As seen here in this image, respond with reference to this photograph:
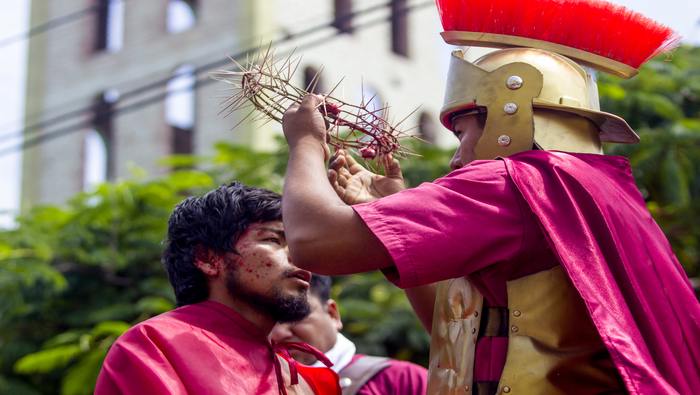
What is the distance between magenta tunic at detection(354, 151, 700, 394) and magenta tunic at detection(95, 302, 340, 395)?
27.9 inches

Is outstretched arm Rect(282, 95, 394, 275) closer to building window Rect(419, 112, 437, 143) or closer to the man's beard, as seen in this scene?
the man's beard

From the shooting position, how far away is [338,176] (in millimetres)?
2838

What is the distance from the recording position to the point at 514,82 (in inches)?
99.3

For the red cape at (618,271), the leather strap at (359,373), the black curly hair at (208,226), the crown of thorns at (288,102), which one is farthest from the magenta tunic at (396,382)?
the red cape at (618,271)

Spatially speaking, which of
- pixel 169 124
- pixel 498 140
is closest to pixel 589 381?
pixel 498 140

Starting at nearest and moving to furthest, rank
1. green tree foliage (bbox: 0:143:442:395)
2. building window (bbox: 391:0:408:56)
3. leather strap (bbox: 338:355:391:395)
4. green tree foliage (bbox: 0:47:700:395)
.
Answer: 1. leather strap (bbox: 338:355:391:395)
2. green tree foliage (bbox: 0:47:700:395)
3. green tree foliage (bbox: 0:143:442:395)
4. building window (bbox: 391:0:408:56)

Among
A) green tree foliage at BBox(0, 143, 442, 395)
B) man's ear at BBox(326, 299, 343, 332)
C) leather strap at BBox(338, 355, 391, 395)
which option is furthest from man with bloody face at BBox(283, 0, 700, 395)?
green tree foliage at BBox(0, 143, 442, 395)

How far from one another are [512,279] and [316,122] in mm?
777

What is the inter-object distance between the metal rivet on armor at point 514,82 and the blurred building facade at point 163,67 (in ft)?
37.1

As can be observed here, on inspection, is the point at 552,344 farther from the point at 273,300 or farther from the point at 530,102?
the point at 273,300

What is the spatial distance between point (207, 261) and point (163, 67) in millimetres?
14171

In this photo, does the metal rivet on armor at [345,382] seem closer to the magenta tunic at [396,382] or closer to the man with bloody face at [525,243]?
the magenta tunic at [396,382]

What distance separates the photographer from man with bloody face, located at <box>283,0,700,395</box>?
6.61ft

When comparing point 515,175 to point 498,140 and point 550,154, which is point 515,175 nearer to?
point 550,154
